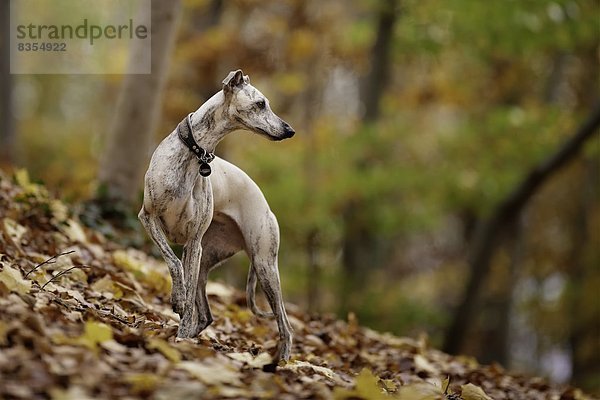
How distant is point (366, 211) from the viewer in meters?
13.5

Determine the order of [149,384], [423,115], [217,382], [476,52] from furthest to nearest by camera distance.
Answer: [423,115]
[476,52]
[217,382]
[149,384]

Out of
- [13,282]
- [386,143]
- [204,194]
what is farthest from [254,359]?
[386,143]

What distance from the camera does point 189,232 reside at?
444 centimetres

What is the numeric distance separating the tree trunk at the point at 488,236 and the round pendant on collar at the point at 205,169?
8126 millimetres

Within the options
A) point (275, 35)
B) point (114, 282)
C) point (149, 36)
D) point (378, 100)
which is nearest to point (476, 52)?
point (378, 100)

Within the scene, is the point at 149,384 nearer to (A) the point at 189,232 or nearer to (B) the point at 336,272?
(A) the point at 189,232

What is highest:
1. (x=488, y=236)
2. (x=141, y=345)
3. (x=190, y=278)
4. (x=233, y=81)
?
(x=233, y=81)

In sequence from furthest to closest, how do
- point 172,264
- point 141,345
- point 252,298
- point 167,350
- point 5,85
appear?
point 5,85, point 252,298, point 172,264, point 141,345, point 167,350

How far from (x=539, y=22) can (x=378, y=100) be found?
376 cm

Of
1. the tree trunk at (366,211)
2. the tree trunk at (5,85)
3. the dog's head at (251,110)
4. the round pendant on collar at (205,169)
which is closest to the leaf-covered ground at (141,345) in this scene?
the round pendant on collar at (205,169)

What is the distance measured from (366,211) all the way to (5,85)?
8.24 m

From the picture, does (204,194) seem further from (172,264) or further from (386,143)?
(386,143)

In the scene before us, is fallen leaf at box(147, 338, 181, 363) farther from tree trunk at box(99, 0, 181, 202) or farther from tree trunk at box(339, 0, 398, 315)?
tree trunk at box(339, 0, 398, 315)

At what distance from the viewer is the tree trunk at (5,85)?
16.2 metres
